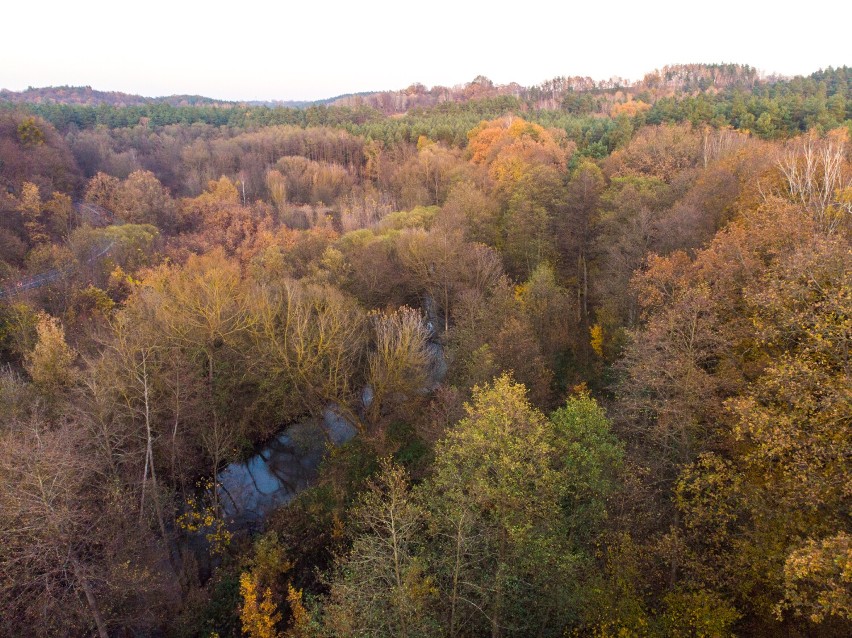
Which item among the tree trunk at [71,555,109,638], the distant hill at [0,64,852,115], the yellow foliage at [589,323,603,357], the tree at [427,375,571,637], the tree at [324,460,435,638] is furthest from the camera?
the distant hill at [0,64,852,115]

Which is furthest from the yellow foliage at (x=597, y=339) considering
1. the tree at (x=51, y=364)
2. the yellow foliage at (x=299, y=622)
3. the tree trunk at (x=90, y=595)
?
the tree at (x=51, y=364)

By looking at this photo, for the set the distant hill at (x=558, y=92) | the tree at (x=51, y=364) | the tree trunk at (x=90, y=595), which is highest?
the distant hill at (x=558, y=92)

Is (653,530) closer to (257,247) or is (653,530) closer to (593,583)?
(593,583)

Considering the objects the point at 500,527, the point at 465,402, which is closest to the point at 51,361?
the point at 465,402

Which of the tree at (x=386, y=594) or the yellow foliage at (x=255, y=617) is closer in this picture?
the tree at (x=386, y=594)

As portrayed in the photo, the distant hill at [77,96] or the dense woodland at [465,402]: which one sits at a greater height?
the distant hill at [77,96]

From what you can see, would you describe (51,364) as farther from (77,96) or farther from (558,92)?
(77,96)

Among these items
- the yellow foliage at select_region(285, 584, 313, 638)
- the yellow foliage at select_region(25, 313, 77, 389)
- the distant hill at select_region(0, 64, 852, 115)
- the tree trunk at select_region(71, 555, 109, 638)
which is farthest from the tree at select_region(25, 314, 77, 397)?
the distant hill at select_region(0, 64, 852, 115)

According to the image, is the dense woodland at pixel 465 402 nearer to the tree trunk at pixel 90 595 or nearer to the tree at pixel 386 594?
the tree at pixel 386 594

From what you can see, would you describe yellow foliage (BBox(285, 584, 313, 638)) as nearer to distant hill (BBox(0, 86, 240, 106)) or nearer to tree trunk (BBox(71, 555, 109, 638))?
tree trunk (BBox(71, 555, 109, 638))
